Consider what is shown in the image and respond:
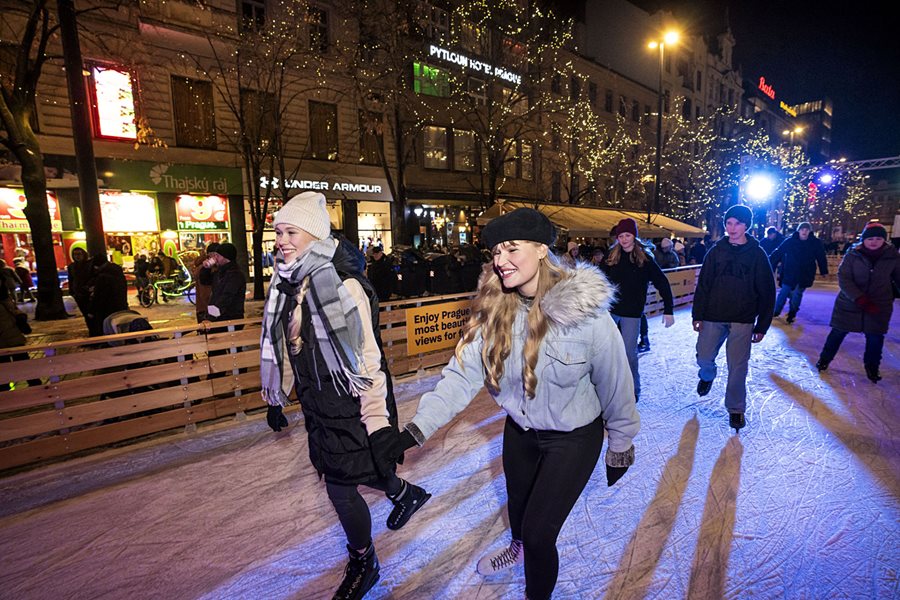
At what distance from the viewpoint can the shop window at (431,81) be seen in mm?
19812

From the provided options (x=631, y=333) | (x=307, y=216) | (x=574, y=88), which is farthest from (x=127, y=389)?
(x=574, y=88)

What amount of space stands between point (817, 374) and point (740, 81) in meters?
51.5

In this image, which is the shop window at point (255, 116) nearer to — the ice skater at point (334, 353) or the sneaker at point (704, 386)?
the ice skater at point (334, 353)

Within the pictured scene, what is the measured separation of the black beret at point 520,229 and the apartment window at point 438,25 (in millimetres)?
19765

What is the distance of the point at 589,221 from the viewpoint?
18375 mm

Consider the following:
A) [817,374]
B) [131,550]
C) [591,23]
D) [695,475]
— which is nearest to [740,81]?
[591,23]

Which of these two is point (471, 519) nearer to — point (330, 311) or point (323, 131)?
point (330, 311)

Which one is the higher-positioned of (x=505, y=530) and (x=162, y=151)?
(x=162, y=151)

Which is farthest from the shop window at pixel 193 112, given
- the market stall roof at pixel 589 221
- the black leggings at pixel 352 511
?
the black leggings at pixel 352 511

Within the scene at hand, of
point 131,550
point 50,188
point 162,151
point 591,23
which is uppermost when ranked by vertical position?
point 591,23

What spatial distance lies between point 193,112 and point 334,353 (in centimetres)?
1707

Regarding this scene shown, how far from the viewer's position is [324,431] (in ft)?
7.06

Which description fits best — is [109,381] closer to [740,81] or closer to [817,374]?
[817,374]

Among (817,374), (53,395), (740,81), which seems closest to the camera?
(53,395)
